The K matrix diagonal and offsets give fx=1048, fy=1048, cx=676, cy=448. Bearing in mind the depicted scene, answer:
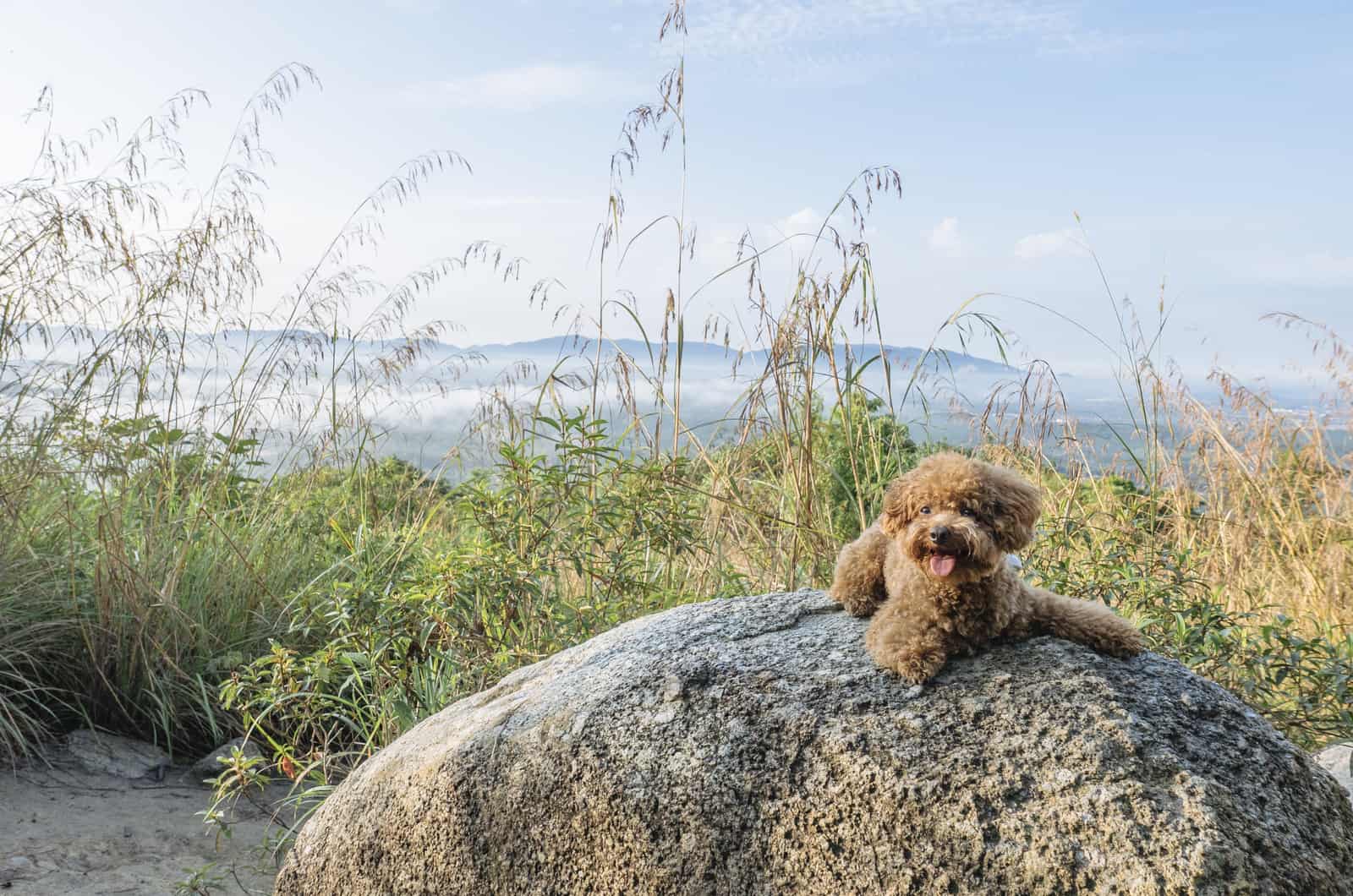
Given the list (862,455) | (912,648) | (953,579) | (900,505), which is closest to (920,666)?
(912,648)

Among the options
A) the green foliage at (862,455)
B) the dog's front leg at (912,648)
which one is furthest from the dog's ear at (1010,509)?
the green foliage at (862,455)

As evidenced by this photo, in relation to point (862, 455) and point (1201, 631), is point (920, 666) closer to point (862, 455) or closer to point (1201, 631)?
point (1201, 631)

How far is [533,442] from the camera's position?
13.7 ft

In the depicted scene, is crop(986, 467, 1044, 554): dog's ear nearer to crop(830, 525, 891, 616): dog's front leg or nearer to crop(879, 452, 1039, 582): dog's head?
crop(879, 452, 1039, 582): dog's head

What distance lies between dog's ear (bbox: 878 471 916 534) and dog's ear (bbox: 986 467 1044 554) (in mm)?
164

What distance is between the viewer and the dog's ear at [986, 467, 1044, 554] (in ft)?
7.37

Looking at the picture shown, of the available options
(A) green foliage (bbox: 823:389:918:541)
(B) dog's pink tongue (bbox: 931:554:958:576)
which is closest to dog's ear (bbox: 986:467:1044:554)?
(B) dog's pink tongue (bbox: 931:554:958:576)

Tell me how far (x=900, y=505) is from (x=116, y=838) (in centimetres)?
339

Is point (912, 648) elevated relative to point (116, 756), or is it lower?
elevated

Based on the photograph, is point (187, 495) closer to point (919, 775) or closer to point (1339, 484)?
point (919, 775)

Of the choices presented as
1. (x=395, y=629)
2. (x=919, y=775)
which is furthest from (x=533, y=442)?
(x=919, y=775)

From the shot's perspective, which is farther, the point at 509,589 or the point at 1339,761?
the point at 509,589

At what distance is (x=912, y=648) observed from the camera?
2428mm

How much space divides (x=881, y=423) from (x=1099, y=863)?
3.37m
